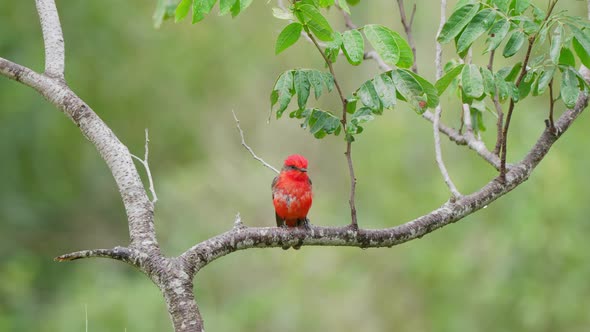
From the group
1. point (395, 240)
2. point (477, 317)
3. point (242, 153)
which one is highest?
point (242, 153)

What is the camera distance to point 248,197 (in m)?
9.88

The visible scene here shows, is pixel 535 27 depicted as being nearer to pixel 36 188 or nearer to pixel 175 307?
pixel 175 307

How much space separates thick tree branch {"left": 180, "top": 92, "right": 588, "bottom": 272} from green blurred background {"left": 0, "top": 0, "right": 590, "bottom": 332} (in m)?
5.02

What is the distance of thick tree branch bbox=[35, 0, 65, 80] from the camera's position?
→ 298cm

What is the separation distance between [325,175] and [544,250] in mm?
2960

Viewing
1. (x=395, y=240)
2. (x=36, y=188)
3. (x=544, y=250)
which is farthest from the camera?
(x=36, y=188)

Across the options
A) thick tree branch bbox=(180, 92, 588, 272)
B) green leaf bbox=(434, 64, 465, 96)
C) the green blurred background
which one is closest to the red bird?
thick tree branch bbox=(180, 92, 588, 272)

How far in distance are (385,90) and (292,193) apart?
1527 millimetres

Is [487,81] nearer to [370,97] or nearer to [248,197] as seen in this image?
[370,97]

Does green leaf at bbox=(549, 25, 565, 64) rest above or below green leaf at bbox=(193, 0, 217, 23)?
below

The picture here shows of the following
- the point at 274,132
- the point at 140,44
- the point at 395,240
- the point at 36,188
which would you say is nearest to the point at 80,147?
the point at 36,188

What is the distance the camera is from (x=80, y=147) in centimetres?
1216

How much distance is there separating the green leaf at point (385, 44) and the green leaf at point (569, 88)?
66 cm

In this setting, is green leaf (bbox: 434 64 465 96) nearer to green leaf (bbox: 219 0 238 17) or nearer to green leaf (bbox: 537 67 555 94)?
green leaf (bbox: 537 67 555 94)
